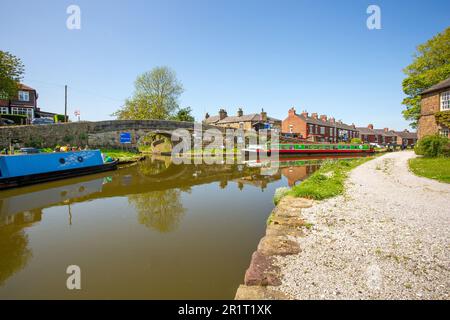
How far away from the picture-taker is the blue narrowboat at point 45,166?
8.98m

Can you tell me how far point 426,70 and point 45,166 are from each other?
32416mm

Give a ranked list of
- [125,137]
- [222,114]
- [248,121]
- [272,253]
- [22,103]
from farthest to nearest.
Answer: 1. [222,114]
2. [248,121]
3. [22,103]
4. [125,137]
5. [272,253]

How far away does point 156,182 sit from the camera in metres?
10.7

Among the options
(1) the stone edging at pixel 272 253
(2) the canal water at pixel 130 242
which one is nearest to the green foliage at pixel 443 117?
(2) the canal water at pixel 130 242

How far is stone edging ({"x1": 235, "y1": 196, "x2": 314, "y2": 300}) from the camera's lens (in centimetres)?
226

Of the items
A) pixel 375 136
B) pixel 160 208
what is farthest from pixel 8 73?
pixel 375 136

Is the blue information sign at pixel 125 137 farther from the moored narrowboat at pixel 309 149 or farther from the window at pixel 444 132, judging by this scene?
the window at pixel 444 132

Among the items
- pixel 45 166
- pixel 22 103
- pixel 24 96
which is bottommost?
pixel 45 166

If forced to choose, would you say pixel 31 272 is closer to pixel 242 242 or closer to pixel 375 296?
pixel 242 242

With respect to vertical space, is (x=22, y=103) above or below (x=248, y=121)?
above

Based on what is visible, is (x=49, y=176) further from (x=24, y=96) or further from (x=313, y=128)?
(x=313, y=128)

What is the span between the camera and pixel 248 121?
1617 inches

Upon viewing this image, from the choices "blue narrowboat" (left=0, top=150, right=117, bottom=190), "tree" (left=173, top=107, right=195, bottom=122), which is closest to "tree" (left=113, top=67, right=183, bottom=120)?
"tree" (left=173, top=107, right=195, bottom=122)

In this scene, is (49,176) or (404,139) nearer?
(49,176)
